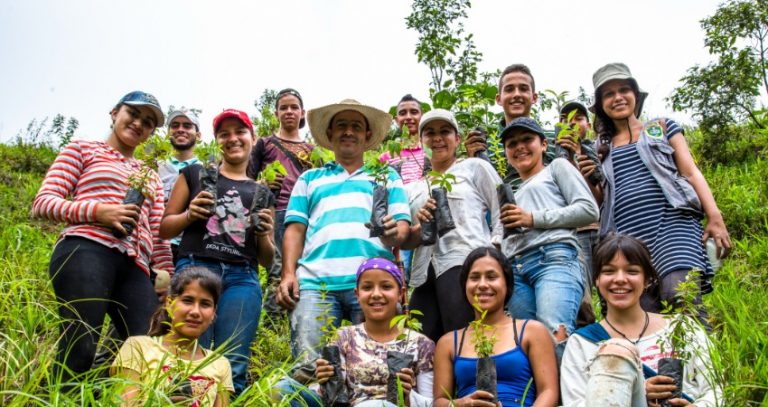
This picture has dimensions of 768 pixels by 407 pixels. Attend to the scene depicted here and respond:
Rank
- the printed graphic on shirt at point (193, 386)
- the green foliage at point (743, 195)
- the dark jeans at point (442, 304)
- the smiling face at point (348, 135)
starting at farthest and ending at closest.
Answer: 1. the green foliage at point (743, 195)
2. the smiling face at point (348, 135)
3. the dark jeans at point (442, 304)
4. the printed graphic on shirt at point (193, 386)

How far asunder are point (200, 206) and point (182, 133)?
223 cm

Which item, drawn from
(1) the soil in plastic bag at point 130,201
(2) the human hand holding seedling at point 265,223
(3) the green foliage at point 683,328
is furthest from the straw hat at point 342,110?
(3) the green foliage at point 683,328

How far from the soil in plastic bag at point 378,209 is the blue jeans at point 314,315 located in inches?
15.1

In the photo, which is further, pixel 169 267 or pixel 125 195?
pixel 169 267

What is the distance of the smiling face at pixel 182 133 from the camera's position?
5695 millimetres

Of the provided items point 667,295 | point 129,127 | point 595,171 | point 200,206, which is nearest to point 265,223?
point 200,206

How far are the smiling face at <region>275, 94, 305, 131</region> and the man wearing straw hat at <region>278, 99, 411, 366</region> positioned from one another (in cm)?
166

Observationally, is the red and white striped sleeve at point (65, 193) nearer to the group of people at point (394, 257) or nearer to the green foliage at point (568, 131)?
the group of people at point (394, 257)

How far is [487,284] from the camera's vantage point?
3346 mm

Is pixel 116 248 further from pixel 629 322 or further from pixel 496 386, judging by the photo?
pixel 629 322

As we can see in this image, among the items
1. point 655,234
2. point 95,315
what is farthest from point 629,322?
point 95,315

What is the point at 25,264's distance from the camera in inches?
215

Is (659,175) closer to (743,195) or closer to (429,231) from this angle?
(429,231)

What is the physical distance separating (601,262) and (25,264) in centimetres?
474
